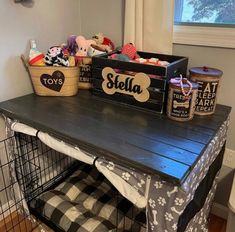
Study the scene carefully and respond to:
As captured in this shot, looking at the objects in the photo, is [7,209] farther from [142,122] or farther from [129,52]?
[129,52]

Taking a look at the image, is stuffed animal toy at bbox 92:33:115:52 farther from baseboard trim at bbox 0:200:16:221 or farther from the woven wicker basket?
baseboard trim at bbox 0:200:16:221

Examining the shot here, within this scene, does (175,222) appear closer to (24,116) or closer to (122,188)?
(122,188)

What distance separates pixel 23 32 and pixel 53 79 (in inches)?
12.7

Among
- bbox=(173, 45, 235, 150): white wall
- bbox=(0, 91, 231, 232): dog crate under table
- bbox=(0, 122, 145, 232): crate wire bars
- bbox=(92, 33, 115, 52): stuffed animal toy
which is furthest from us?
bbox=(92, 33, 115, 52): stuffed animal toy

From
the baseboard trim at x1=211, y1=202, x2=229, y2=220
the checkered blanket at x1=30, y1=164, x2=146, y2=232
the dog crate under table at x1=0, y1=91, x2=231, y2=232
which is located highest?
the dog crate under table at x1=0, y1=91, x2=231, y2=232

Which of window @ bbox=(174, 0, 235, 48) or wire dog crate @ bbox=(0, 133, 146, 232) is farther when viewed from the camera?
wire dog crate @ bbox=(0, 133, 146, 232)

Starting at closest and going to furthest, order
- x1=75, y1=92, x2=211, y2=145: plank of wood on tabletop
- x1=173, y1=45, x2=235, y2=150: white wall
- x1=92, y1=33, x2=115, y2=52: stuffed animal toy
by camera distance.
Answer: x1=75, y1=92, x2=211, y2=145: plank of wood on tabletop → x1=173, y1=45, x2=235, y2=150: white wall → x1=92, y1=33, x2=115, y2=52: stuffed animal toy

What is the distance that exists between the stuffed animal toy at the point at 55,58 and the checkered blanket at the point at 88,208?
0.81 m

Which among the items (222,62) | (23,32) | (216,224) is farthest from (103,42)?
(216,224)

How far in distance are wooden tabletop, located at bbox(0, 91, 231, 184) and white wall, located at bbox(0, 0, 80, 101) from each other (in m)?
0.11

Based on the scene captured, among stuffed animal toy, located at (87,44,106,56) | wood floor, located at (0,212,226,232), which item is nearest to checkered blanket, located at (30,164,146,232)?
wood floor, located at (0,212,226,232)

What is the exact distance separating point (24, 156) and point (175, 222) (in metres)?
1.08

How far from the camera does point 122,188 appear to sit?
3.23ft

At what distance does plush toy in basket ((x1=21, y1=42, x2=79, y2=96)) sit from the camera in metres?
1.43
